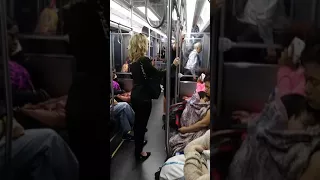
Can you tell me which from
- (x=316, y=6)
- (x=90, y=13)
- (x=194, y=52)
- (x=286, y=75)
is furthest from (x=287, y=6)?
(x=194, y=52)

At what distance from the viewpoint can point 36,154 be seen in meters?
0.94

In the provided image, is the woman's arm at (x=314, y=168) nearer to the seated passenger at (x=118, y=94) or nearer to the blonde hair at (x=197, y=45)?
the blonde hair at (x=197, y=45)

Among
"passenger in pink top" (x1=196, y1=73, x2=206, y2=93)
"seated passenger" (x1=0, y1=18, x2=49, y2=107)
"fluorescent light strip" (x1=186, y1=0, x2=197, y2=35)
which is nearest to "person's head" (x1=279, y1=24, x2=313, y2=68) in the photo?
"seated passenger" (x1=0, y1=18, x2=49, y2=107)

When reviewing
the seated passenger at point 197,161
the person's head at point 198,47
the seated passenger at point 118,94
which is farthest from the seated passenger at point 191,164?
the seated passenger at point 118,94

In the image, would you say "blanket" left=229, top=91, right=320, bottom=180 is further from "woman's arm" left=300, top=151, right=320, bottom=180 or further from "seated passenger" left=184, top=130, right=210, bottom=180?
"seated passenger" left=184, top=130, right=210, bottom=180

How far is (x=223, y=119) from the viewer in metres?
0.87

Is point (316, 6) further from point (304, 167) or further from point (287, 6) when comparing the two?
point (304, 167)

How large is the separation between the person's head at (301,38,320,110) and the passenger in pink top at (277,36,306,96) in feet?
0.05

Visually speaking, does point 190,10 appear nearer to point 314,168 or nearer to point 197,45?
point 197,45

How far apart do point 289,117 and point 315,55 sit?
7.7 inches

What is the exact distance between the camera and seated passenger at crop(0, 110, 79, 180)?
93 centimetres

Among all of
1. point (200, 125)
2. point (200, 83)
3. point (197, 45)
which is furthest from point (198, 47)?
point (200, 125)

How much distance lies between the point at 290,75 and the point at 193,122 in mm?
2160

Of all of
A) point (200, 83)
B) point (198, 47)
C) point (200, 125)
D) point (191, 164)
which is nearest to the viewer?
point (191, 164)
